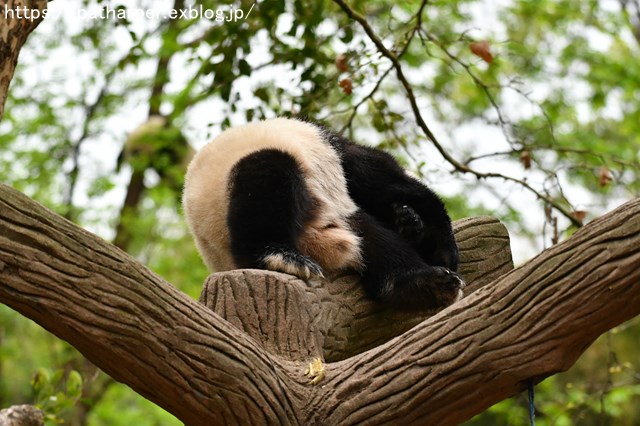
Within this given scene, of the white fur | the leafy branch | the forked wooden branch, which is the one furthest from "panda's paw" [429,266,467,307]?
the leafy branch

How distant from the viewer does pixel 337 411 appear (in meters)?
3.17

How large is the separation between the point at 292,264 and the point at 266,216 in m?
0.29

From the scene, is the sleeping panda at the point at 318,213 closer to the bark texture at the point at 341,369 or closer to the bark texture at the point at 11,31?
the bark texture at the point at 341,369

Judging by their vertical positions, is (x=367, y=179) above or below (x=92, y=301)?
above

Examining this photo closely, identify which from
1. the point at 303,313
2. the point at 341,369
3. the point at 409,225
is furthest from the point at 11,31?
the point at 409,225

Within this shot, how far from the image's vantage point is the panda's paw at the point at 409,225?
4.59 m

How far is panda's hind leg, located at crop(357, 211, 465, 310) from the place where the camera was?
4.07 m

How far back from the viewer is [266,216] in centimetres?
406

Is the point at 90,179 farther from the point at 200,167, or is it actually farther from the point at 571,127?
the point at 571,127

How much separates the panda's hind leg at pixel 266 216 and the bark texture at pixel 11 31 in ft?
3.85

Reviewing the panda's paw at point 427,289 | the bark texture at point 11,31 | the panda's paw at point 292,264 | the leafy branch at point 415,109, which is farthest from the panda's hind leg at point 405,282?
the bark texture at point 11,31

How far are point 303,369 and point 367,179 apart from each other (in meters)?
1.63

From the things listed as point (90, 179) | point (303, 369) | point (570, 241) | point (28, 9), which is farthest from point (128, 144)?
point (570, 241)

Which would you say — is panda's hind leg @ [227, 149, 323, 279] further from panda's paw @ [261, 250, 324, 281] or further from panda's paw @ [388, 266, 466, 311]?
panda's paw @ [388, 266, 466, 311]
